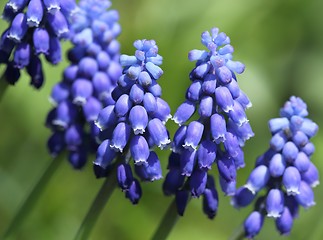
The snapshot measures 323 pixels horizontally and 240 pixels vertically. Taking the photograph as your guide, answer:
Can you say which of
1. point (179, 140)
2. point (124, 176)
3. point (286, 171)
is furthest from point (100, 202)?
point (286, 171)

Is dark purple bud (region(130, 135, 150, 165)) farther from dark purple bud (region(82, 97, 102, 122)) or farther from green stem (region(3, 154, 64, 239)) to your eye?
green stem (region(3, 154, 64, 239))

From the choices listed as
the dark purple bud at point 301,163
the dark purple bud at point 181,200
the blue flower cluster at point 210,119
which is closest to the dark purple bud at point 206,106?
the blue flower cluster at point 210,119

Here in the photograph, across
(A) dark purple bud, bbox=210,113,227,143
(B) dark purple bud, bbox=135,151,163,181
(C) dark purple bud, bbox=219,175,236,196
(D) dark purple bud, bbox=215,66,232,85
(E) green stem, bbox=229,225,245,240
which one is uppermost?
(D) dark purple bud, bbox=215,66,232,85

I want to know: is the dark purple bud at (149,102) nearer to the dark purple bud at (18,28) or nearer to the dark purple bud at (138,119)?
the dark purple bud at (138,119)

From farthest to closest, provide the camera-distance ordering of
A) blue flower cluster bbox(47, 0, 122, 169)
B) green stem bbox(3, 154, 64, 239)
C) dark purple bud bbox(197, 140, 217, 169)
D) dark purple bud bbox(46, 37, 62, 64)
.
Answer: blue flower cluster bbox(47, 0, 122, 169), green stem bbox(3, 154, 64, 239), dark purple bud bbox(46, 37, 62, 64), dark purple bud bbox(197, 140, 217, 169)

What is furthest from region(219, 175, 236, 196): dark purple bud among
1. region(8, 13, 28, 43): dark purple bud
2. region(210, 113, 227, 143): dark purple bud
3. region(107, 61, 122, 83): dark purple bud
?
region(8, 13, 28, 43): dark purple bud

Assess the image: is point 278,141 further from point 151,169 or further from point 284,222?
point 151,169
